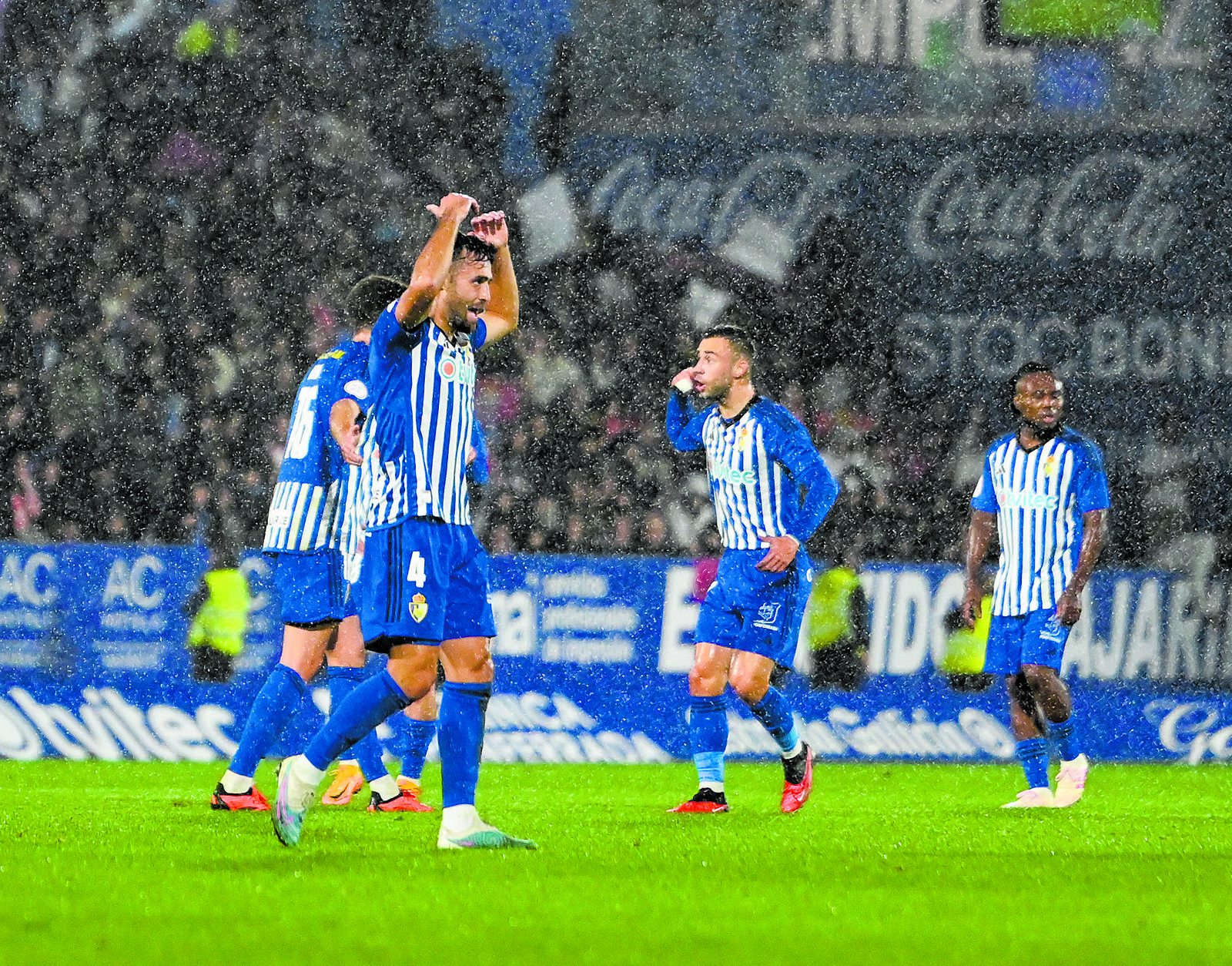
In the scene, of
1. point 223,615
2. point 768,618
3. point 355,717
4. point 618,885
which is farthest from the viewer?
point 223,615

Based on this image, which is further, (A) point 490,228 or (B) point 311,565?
(B) point 311,565

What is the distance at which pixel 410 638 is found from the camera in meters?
4.59

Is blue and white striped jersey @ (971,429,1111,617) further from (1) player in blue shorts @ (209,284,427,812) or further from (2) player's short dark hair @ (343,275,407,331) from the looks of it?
(2) player's short dark hair @ (343,275,407,331)

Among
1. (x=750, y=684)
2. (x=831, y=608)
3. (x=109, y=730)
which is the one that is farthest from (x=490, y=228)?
(x=831, y=608)

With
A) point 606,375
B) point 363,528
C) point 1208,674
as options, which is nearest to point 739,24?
point 606,375

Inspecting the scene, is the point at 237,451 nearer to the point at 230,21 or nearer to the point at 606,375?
the point at 606,375

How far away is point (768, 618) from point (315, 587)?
1612 mm

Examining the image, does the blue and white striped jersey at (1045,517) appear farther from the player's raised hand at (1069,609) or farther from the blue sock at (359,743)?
the blue sock at (359,743)

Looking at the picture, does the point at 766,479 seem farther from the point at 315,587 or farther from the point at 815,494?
the point at 315,587

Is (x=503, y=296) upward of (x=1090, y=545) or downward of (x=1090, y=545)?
upward

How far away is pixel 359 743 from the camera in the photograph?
605cm

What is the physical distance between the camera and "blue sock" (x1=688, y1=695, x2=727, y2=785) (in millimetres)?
6492

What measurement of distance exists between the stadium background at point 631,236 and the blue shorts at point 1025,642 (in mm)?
3252

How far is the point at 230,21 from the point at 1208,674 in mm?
8179
